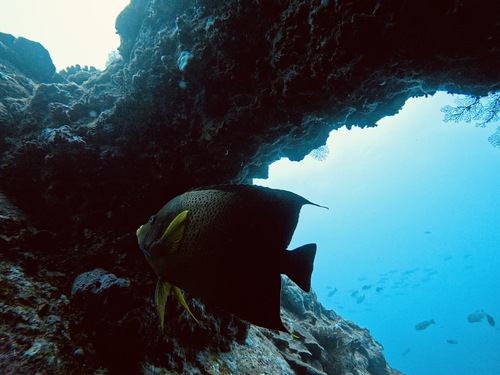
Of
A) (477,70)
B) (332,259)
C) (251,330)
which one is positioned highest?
(332,259)

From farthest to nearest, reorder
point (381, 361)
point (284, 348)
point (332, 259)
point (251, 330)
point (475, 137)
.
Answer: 1. point (332, 259)
2. point (475, 137)
3. point (381, 361)
4. point (284, 348)
5. point (251, 330)

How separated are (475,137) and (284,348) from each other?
8908 cm

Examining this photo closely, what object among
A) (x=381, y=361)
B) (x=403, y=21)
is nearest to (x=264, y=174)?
(x=403, y=21)

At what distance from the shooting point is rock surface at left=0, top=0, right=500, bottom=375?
7.91ft

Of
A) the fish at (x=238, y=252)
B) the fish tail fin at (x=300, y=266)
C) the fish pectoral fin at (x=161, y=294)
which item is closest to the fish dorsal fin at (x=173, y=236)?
the fish at (x=238, y=252)

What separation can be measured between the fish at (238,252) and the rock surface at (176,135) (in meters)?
1.86

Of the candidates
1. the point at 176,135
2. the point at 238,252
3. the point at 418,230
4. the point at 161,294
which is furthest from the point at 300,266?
the point at 418,230

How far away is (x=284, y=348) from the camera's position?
5.04 metres

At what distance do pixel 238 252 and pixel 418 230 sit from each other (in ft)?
472

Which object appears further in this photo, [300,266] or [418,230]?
[418,230]

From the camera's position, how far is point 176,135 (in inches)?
147

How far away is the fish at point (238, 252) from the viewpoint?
108cm

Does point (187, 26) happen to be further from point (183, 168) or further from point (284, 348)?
point (284, 348)

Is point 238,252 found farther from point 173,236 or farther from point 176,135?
point 176,135
